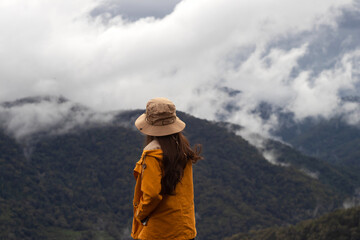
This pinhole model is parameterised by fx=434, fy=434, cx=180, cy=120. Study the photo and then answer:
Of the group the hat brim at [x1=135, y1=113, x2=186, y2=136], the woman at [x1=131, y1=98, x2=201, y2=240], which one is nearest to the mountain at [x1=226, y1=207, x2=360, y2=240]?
the woman at [x1=131, y1=98, x2=201, y2=240]

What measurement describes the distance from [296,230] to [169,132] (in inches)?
6084

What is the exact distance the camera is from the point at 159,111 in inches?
319

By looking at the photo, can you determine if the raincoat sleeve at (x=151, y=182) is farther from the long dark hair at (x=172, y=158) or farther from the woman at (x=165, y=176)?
the long dark hair at (x=172, y=158)

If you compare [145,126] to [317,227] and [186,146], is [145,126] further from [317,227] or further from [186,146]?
[317,227]

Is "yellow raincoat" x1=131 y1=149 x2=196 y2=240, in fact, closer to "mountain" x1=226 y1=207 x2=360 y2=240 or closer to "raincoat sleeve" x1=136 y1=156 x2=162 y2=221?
"raincoat sleeve" x1=136 y1=156 x2=162 y2=221

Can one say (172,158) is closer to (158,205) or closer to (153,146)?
(153,146)

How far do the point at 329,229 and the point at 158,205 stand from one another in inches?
5459

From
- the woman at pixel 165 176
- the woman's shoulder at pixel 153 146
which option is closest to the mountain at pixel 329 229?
the woman at pixel 165 176

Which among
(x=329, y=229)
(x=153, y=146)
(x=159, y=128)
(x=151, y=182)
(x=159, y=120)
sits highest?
(x=159, y=120)

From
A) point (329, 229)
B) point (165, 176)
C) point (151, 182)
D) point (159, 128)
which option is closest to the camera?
point (151, 182)

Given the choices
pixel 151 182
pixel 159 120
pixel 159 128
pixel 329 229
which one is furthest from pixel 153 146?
pixel 329 229

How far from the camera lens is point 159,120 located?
8141mm

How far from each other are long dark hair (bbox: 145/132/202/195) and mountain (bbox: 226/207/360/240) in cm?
13033

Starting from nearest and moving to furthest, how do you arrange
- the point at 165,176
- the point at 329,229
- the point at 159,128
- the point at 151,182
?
1. the point at 151,182
2. the point at 165,176
3. the point at 159,128
4. the point at 329,229
